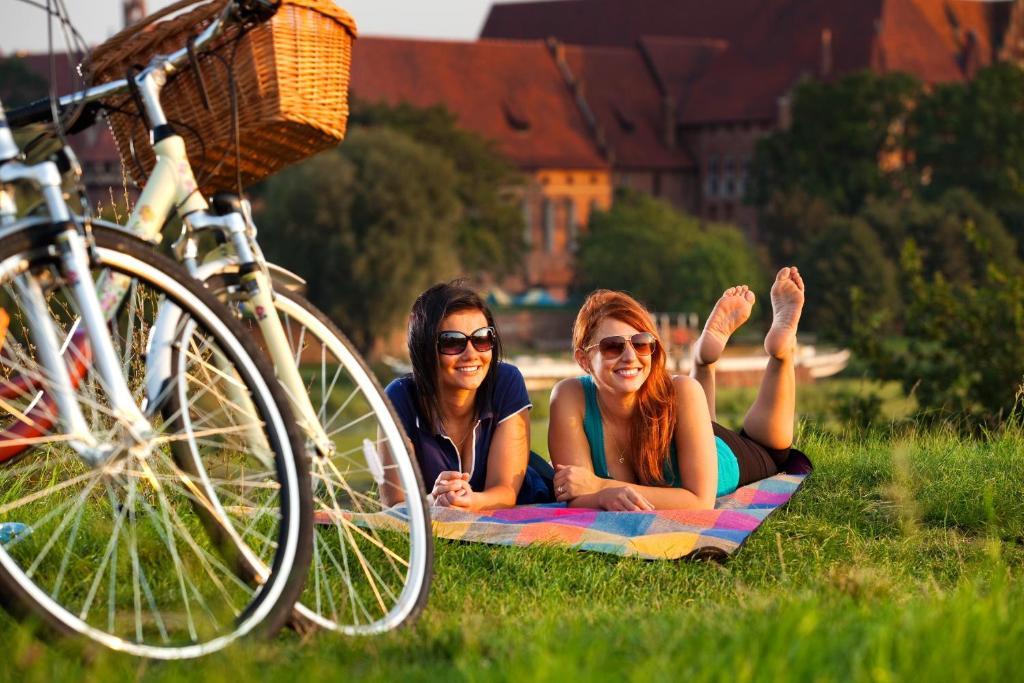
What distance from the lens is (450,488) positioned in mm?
5207

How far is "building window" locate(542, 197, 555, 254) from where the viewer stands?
96.5 metres

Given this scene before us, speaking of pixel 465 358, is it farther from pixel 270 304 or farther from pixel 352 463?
pixel 270 304

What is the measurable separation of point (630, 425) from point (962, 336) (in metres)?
11.1

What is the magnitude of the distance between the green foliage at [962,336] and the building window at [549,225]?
7996 centimetres

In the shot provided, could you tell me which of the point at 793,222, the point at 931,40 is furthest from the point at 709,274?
the point at 931,40

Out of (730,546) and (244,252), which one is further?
(730,546)

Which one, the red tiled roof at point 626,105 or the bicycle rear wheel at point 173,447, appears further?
the red tiled roof at point 626,105

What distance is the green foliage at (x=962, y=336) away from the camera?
15.3m

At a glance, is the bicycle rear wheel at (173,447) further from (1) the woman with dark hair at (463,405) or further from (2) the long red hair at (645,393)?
(2) the long red hair at (645,393)

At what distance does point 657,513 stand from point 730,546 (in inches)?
13.8

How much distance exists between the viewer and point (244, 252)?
354cm

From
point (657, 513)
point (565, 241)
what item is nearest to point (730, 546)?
point (657, 513)

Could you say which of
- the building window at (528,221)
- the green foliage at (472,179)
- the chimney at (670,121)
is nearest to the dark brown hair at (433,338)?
the green foliage at (472,179)

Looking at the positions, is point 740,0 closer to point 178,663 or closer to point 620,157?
point 620,157
